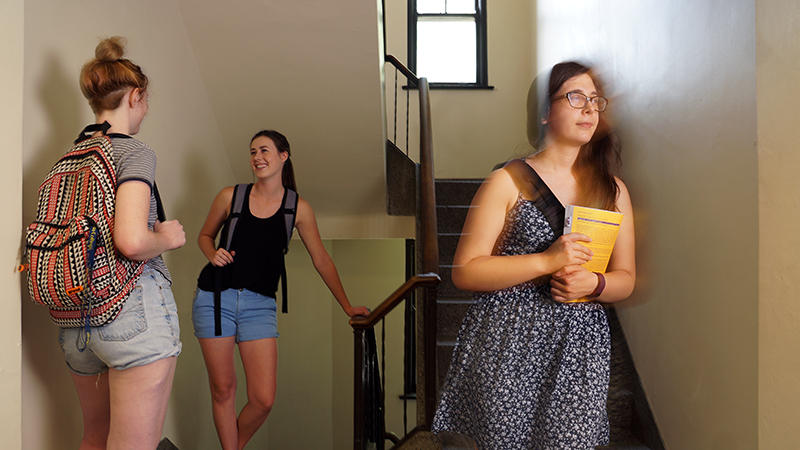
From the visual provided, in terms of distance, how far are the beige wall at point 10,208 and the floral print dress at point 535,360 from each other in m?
1.08

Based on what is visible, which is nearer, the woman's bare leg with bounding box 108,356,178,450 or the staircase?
the woman's bare leg with bounding box 108,356,178,450

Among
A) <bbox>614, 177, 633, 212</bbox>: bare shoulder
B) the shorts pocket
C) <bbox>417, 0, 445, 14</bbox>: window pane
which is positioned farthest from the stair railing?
<bbox>417, 0, 445, 14</bbox>: window pane

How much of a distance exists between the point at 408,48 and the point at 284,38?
94.0 inches

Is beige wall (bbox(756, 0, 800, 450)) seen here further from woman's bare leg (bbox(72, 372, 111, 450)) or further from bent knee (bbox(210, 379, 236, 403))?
bent knee (bbox(210, 379, 236, 403))

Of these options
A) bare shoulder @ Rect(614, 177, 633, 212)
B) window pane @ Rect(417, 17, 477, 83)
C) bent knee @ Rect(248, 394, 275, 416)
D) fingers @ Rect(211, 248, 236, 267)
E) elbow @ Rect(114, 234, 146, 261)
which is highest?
window pane @ Rect(417, 17, 477, 83)

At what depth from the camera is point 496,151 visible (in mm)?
4934

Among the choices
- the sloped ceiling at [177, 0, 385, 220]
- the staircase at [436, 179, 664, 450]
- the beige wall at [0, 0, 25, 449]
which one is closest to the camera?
the beige wall at [0, 0, 25, 449]

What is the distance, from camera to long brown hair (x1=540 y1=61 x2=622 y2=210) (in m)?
1.09

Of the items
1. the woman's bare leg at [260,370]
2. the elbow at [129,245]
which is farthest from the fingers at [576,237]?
the woman's bare leg at [260,370]

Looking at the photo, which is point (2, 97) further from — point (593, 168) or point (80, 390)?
point (593, 168)

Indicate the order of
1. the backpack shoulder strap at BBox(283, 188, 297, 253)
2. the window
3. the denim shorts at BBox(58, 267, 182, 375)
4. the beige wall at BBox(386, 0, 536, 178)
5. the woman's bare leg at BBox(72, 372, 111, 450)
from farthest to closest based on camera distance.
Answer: the window < the beige wall at BBox(386, 0, 536, 178) < the backpack shoulder strap at BBox(283, 188, 297, 253) < the woman's bare leg at BBox(72, 372, 111, 450) < the denim shorts at BBox(58, 267, 182, 375)

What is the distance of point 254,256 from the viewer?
2334 millimetres

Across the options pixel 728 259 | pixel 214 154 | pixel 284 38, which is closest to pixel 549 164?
pixel 728 259

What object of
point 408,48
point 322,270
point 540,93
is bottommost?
point 322,270
